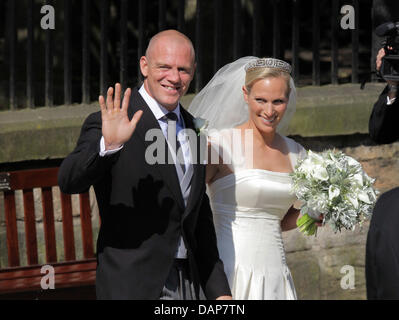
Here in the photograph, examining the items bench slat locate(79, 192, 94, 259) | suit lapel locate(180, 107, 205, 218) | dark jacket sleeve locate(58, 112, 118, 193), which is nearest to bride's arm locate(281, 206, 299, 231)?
suit lapel locate(180, 107, 205, 218)

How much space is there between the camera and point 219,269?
14.0 ft

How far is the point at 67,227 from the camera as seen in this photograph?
20.6 feet

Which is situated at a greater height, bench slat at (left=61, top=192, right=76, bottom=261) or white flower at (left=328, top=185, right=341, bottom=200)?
white flower at (left=328, top=185, right=341, bottom=200)

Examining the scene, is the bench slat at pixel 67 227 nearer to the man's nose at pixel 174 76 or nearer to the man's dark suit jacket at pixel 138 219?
the man's dark suit jacket at pixel 138 219

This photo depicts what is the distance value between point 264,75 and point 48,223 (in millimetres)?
2177

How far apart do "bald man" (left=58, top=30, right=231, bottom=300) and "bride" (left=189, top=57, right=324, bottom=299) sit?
Result: 0.75m

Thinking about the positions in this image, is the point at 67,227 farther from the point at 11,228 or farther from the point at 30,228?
the point at 11,228

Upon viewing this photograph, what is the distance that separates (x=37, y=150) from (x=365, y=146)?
8.30ft

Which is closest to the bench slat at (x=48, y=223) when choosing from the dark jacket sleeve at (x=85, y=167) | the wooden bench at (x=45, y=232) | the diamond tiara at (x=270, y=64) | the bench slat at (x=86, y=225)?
the wooden bench at (x=45, y=232)

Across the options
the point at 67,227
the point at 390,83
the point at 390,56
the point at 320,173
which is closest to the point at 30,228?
the point at 67,227

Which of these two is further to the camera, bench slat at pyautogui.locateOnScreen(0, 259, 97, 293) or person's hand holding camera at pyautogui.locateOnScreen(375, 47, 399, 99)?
bench slat at pyautogui.locateOnScreen(0, 259, 97, 293)

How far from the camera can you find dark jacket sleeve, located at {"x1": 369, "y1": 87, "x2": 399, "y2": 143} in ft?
16.3

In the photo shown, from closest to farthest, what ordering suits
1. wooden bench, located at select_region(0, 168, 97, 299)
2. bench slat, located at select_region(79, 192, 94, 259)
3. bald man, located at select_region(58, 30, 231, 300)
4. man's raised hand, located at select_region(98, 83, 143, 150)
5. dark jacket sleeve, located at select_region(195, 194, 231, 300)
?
man's raised hand, located at select_region(98, 83, 143, 150) < bald man, located at select_region(58, 30, 231, 300) < dark jacket sleeve, located at select_region(195, 194, 231, 300) < wooden bench, located at select_region(0, 168, 97, 299) < bench slat, located at select_region(79, 192, 94, 259)

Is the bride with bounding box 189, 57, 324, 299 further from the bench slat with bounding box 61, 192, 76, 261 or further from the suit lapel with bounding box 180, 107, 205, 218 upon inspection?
the bench slat with bounding box 61, 192, 76, 261
